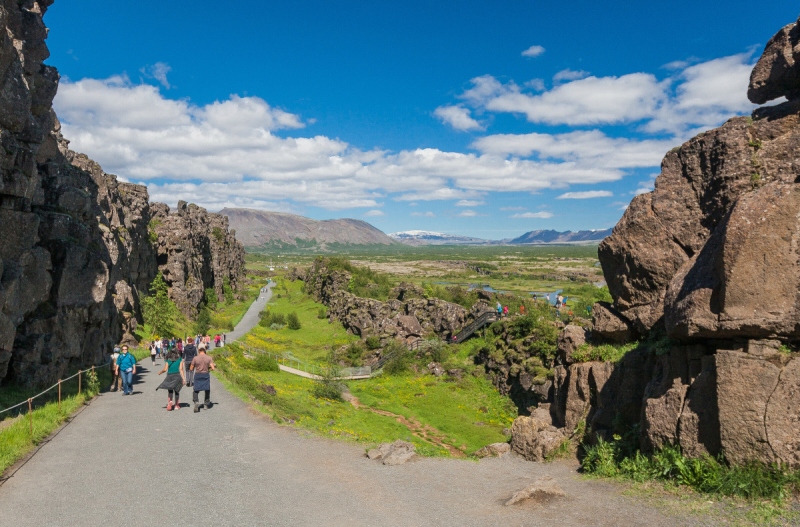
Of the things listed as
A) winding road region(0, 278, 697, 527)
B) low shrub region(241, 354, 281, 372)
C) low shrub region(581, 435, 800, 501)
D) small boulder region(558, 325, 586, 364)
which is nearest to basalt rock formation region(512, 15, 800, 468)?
low shrub region(581, 435, 800, 501)

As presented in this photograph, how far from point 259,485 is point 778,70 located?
18820 millimetres

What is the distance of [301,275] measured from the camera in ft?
445

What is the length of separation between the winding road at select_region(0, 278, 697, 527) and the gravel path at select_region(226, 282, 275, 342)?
39754 millimetres

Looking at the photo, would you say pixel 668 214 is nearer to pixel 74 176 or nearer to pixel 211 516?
pixel 211 516

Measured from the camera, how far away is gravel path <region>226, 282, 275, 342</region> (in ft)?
199

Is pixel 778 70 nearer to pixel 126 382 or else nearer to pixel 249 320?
pixel 126 382

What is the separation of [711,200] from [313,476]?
47.4ft

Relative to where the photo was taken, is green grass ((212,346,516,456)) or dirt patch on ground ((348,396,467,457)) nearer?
green grass ((212,346,516,456))

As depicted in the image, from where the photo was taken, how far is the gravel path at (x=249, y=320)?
60525 millimetres

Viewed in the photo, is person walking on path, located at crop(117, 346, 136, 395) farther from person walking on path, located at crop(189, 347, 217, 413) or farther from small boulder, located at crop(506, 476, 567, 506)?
small boulder, located at crop(506, 476, 567, 506)

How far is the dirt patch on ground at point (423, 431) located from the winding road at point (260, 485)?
11452 mm

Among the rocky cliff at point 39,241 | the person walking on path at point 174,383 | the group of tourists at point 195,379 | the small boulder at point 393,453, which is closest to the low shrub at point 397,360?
the rocky cliff at point 39,241

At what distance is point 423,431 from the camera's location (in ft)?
92.3

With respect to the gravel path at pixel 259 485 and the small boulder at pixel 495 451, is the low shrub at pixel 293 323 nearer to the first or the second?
the gravel path at pixel 259 485
